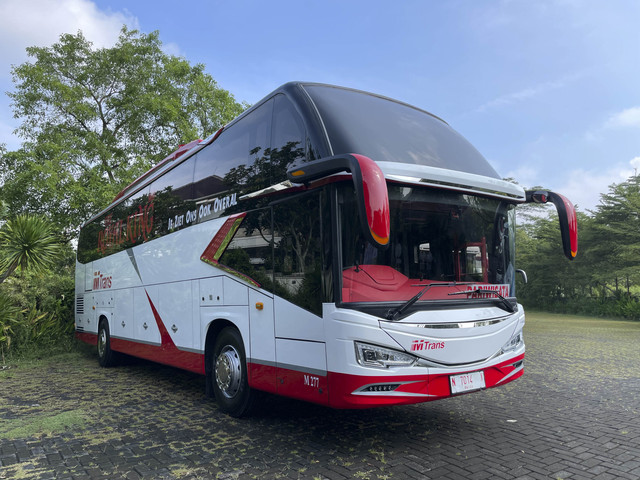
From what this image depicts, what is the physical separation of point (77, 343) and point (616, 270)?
25856 mm

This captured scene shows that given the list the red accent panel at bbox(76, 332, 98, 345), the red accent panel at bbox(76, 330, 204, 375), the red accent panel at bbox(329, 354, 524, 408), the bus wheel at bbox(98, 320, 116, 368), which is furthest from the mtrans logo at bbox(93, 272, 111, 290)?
the red accent panel at bbox(329, 354, 524, 408)

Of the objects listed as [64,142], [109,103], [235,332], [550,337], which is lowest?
[550,337]

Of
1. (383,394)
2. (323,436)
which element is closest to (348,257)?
(383,394)

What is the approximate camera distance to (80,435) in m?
5.47

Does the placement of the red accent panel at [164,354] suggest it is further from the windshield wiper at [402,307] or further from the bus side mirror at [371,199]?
the bus side mirror at [371,199]

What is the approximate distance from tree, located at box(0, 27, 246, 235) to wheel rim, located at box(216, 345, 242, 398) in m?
16.8

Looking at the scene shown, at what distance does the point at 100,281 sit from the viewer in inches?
447

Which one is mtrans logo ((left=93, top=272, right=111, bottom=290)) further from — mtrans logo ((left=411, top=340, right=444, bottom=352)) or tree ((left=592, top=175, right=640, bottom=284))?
tree ((left=592, top=175, right=640, bottom=284))

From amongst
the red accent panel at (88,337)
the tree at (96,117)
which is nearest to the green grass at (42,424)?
the red accent panel at (88,337)

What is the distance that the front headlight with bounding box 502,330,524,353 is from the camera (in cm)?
518

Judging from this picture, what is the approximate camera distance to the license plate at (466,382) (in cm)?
464

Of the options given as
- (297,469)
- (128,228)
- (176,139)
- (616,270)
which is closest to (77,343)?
(128,228)

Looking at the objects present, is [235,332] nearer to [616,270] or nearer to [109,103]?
[109,103]

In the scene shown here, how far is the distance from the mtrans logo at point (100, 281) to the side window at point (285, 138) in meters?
6.72
